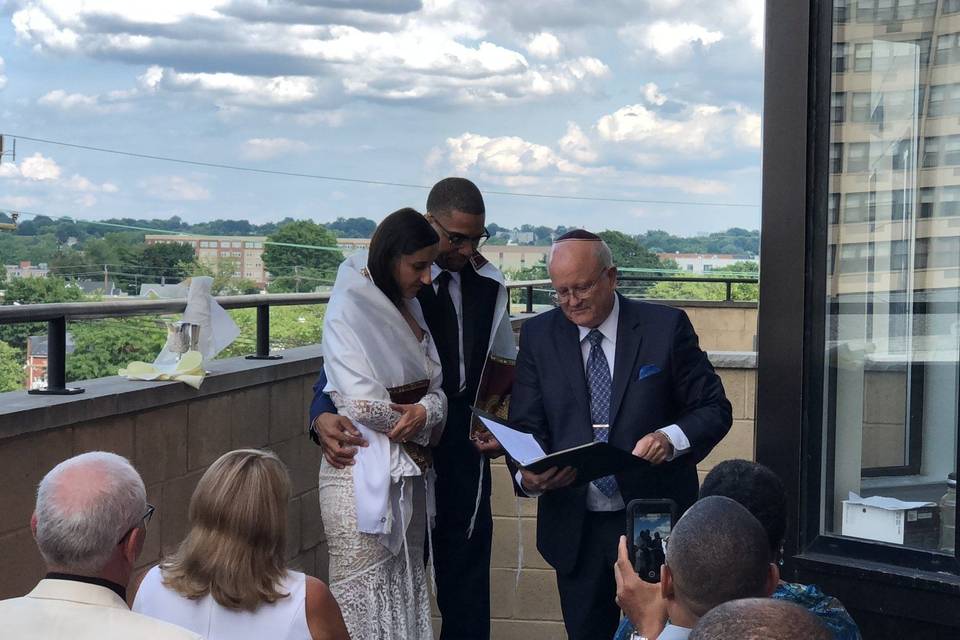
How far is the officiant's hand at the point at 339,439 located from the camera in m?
3.75

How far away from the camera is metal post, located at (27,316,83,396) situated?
3557 millimetres

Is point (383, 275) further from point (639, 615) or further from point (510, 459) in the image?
point (639, 615)

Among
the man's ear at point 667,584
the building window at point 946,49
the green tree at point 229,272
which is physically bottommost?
the man's ear at point 667,584

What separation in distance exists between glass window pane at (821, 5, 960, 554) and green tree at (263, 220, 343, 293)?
352cm

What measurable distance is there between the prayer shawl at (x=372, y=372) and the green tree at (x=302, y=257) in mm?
2917

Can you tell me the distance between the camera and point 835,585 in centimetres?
396

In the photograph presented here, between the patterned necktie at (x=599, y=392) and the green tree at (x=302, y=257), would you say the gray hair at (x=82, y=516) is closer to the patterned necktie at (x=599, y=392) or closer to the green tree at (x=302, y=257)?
the patterned necktie at (x=599, y=392)

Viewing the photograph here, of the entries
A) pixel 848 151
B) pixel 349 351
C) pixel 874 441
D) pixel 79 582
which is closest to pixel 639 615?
pixel 79 582

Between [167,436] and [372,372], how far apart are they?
0.84 m

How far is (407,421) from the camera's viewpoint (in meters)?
3.74

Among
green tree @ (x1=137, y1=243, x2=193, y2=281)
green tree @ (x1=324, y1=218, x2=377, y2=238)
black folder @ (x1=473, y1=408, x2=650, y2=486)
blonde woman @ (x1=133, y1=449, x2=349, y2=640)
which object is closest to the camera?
blonde woman @ (x1=133, y1=449, x2=349, y2=640)

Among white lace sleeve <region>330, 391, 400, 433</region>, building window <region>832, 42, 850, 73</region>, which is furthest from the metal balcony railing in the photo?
building window <region>832, 42, 850, 73</region>

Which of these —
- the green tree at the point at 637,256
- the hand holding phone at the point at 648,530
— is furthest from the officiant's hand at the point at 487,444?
the green tree at the point at 637,256

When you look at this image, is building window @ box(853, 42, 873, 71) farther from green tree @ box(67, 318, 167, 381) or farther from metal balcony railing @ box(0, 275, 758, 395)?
green tree @ box(67, 318, 167, 381)
